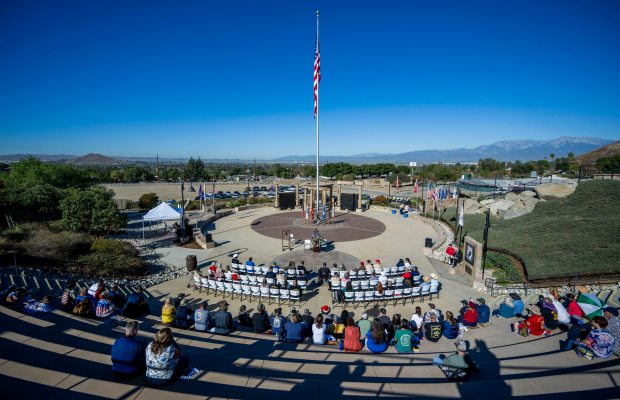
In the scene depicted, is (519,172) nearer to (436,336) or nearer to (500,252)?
(500,252)

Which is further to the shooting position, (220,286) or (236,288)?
(220,286)

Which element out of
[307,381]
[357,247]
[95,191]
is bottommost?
[357,247]

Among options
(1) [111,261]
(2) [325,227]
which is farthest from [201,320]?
(2) [325,227]

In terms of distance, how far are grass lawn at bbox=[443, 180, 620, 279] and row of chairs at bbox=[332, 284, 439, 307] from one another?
22.1ft

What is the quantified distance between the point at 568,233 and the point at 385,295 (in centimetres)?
1578

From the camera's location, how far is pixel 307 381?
6.24 meters

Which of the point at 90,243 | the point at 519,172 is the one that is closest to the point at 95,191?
the point at 90,243

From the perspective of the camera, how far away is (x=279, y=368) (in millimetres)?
6922

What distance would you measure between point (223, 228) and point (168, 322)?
19.7 m

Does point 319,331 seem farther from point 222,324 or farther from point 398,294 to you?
point 398,294

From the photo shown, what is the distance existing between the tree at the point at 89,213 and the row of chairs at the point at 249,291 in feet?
41.7

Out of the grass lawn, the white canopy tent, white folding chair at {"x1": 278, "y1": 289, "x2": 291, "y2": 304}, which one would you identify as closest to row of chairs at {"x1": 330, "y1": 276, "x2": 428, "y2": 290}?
white folding chair at {"x1": 278, "y1": 289, "x2": 291, "y2": 304}

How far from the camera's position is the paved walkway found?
555cm

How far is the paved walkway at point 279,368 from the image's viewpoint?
18.2ft
